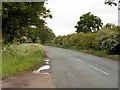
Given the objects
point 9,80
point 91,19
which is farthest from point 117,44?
point 91,19

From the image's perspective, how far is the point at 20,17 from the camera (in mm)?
40625

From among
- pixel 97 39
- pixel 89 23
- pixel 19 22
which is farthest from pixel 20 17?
pixel 89 23

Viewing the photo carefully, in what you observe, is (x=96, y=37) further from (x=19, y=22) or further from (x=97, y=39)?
(x=19, y=22)

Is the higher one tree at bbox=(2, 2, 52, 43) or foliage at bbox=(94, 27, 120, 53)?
tree at bbox=(2, 2, 52, 43)

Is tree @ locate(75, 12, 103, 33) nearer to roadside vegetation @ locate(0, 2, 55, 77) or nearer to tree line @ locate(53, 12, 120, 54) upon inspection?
tree line @ locate(53, 12, 120, 54)

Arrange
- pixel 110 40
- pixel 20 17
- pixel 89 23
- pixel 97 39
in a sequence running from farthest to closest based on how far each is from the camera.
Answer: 1. pixel 89 23
2. pixel 97 39
3. pixel 110 40
4. pixel 20 17

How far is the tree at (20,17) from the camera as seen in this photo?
36.7 metres

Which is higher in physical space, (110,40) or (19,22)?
(19,22)

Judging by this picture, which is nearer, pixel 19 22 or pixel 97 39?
pixel 19 22

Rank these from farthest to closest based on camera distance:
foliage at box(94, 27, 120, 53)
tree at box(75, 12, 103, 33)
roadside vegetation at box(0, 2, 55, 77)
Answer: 1. tree at box(75, 12, 103, 33)
2. foliage at box(94, 27, 120, 53)
3. roadside vegetation at box(0, 2, 55, 77)

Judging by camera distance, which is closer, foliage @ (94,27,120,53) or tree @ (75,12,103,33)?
foliage @ (94,27,120,53)

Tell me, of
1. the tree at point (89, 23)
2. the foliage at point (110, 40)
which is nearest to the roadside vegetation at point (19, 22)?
the foliage at point (110, 40)

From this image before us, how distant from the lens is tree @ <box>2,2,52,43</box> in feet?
120

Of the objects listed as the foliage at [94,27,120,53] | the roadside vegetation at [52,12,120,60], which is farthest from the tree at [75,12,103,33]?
the foliage at [94,27,120,53]
